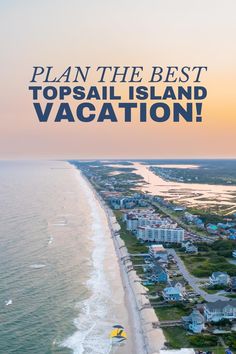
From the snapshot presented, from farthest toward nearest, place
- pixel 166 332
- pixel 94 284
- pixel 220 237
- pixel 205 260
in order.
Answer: pixel 220 237 → pixel 205 260 → pixel 94 284 → pixel 166 332

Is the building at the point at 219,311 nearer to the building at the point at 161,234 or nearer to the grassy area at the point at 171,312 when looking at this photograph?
the grassy area at the point at 171,312

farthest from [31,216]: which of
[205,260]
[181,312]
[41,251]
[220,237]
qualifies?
[181,312]

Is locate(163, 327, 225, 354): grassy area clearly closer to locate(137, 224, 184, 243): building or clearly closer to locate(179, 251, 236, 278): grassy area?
locate(179, 251, 236, 278): grassy area

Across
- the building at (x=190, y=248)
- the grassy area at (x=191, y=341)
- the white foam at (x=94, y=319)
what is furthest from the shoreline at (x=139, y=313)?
the building at (x=190, y=248)

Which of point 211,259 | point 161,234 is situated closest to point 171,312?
point 211,259

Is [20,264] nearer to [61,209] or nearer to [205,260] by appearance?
[205,260]

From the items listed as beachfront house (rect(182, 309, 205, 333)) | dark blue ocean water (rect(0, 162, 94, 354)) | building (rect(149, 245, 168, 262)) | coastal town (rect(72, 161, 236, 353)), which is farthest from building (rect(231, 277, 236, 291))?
dark blue ocean water (rect(0, 162, 94, 354))

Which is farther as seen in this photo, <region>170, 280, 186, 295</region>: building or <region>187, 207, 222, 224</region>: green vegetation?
<region>187, 207, 222, 224</region>: green vegetation
